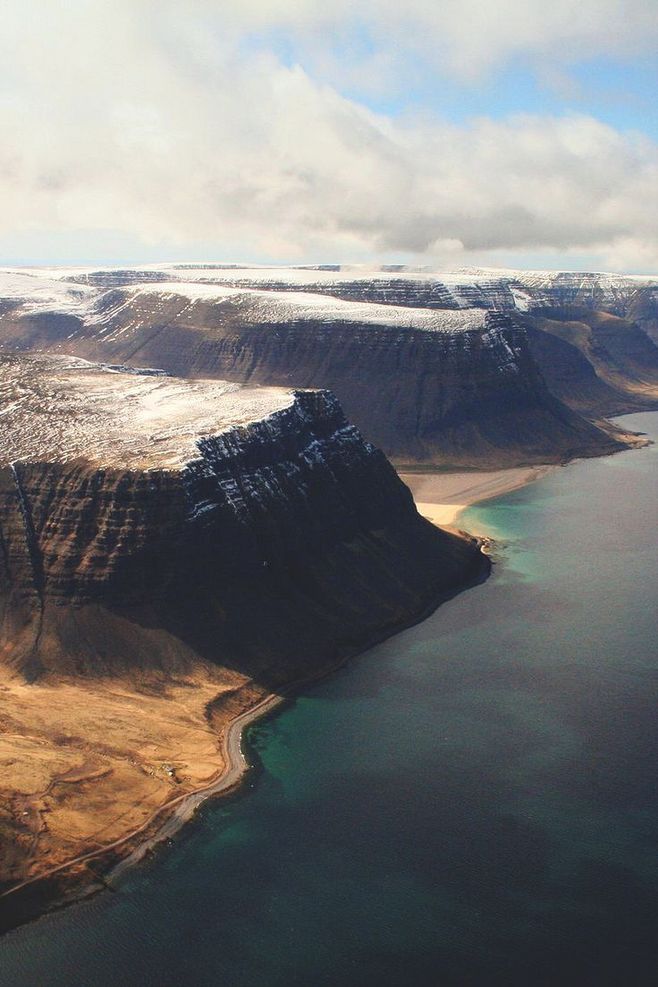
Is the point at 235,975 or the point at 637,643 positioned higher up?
the point at 637,643

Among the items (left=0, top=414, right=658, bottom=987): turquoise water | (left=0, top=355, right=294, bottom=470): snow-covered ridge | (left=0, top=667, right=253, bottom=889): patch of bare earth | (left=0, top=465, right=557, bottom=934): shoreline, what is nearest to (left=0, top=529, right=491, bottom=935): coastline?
(left=0, top=465, right=557, bottom=934): shoreline

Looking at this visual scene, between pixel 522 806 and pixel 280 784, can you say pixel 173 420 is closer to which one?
pixel 280 784

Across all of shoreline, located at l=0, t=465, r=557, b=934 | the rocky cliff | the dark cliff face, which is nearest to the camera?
shoreline, located at l=0, t=465, r=557, b=934

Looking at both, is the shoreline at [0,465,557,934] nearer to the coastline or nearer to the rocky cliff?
the coastline

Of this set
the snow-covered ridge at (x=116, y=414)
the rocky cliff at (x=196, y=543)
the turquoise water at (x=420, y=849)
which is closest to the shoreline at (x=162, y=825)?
the turquoise water at (x=420, y=849)

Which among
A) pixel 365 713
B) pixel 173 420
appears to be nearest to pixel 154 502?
pixel 173 420

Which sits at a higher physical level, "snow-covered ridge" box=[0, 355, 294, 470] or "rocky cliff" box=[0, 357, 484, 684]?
"snow-covered ridge" box=[0, 355, 294, 470]
